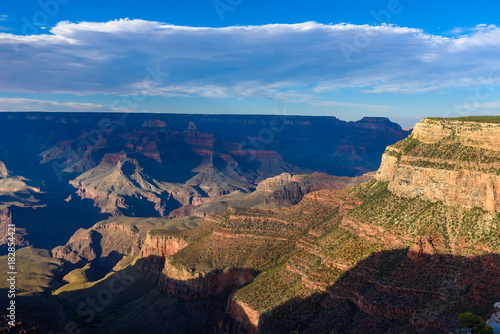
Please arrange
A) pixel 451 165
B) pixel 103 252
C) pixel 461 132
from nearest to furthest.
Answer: pixel 451 165, pixel 461 132, pixel 103 252

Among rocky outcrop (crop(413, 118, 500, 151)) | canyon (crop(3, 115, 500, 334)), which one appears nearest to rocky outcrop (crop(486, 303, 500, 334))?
canyon (crop(3, 115, 500, 334))

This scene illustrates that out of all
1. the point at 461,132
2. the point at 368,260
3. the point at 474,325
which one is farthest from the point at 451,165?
the point at 474,325

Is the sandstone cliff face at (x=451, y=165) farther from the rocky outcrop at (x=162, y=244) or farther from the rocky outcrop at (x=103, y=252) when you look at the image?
the rocky outcrop at (x=103, y=252)

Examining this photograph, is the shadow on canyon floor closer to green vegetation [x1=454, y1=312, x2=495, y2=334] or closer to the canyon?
the canyon

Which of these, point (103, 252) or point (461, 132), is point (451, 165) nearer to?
point (461, 132)

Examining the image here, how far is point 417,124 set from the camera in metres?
102

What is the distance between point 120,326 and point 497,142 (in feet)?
278

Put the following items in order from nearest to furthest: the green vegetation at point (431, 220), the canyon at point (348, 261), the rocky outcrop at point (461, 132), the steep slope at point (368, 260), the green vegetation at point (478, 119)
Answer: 1. the steep slope at point (368, 260)
2. the canyon at point (348, 261)
3. the green vegetation at point (431, 220)
4. the rocky outcrop at point (461, 132)
5. the green vegetation at point (478, 119)

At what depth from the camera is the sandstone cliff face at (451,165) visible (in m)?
78.5

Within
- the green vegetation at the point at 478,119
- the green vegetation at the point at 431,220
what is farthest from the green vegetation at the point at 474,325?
the green vegetation at the point at 478,119

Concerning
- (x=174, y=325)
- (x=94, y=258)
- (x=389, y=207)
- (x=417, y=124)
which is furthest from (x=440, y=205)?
(x=94, y=258)

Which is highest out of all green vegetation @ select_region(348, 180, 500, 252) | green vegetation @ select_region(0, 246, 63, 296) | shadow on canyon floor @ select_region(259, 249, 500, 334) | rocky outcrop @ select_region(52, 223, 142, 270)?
green vegetation @ select_region(348, 180, 500, 252)

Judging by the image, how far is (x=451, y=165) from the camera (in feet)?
276

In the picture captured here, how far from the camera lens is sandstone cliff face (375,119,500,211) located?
7850 cm
